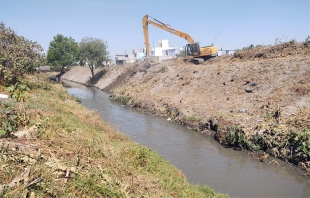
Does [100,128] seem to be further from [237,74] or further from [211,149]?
[237,74]

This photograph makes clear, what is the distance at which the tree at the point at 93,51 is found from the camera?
146 feet

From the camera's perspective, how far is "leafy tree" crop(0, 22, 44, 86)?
18594 mm

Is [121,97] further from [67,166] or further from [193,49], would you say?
[67,166]

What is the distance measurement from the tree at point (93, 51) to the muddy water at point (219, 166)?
30.1 metres

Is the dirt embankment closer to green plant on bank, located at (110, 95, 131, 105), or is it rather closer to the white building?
green plant on bank, located at (110, 95, 131, 105)

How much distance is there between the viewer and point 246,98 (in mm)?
17516

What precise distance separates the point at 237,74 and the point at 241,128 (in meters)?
9.46

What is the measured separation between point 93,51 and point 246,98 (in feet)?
108

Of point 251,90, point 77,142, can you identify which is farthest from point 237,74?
point 77,142

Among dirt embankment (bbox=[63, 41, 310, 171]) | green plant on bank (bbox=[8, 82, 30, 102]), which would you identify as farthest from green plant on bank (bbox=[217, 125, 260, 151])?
green plant on bank (bbox=[8, 82, 30, 102])

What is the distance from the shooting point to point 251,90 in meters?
18.4

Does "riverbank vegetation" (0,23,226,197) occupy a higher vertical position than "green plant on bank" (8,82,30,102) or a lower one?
lower

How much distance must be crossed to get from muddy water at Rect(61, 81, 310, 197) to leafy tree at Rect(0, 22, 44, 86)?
30.2 feet

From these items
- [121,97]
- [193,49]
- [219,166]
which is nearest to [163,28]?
[193,49]
